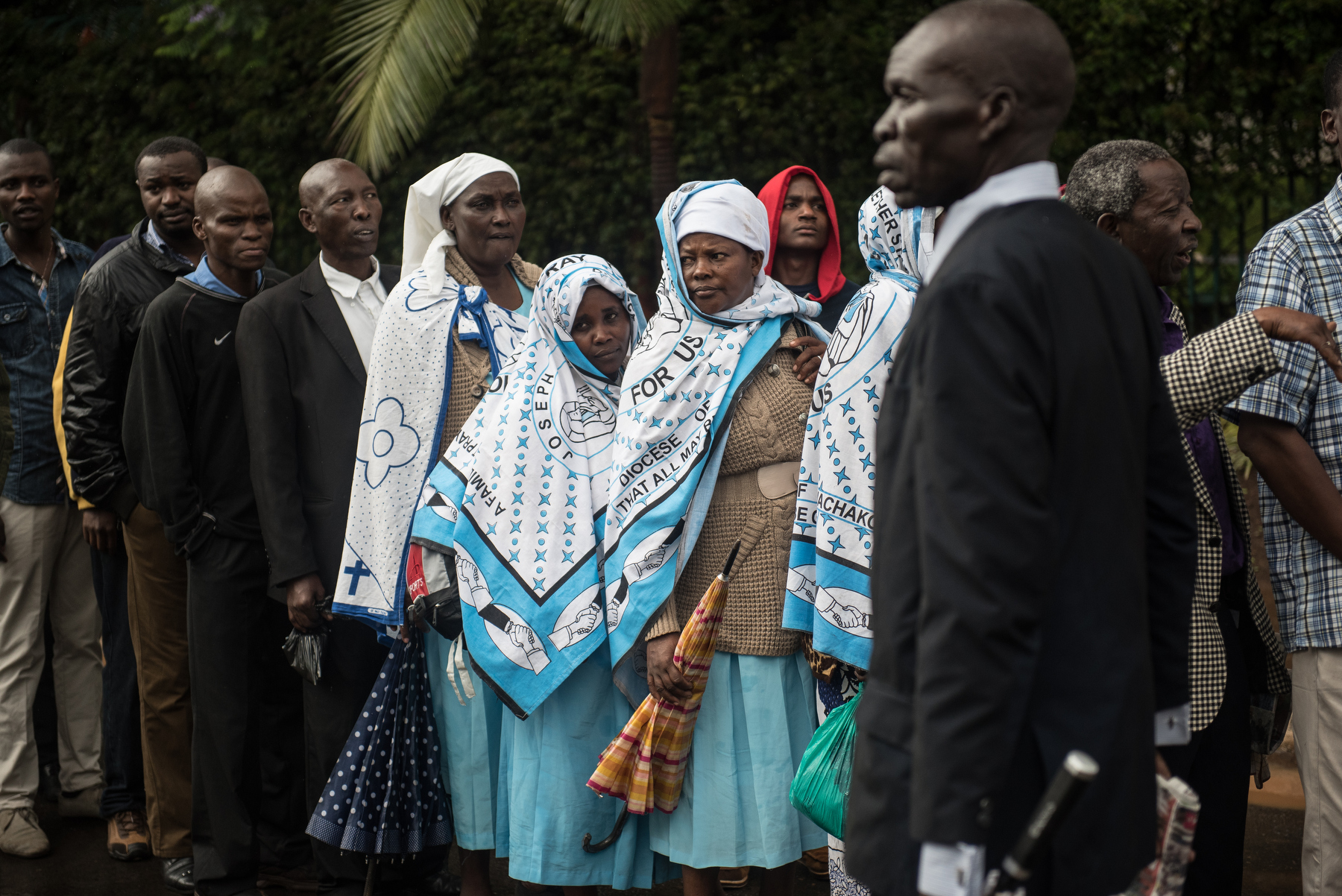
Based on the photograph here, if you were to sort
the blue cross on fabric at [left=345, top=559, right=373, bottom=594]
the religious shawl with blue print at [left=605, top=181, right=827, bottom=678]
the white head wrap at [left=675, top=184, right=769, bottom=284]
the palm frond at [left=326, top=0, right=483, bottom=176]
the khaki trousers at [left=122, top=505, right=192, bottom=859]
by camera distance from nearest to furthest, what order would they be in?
the religious shawl with blue print at [left=605, top=181, right=827, bottom=678], the white head wrap at [left=675, top=184, right=769, bottom=284], the blue cross on fabric at [left=345, top=559, right=373, bottom=594], the khaki trousers at [left=122, top=505, right=192, bottom=859], the palm frond at [left=326, top=0, right=483, bottom=176]

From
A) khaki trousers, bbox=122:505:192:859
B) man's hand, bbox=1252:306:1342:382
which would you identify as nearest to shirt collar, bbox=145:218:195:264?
khaki trousers, bbox=122:505:192:859

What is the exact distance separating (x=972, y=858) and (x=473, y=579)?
2.26 metres

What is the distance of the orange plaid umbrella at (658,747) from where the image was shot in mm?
3387

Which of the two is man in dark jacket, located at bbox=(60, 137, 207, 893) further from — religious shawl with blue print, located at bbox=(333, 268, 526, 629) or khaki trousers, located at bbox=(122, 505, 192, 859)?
religious shawl with blue print, located at bbox=(333, 268, 526, 629)

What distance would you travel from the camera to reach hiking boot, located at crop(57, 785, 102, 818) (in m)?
5.23

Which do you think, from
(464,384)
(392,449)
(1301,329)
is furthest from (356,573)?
(1301,329)

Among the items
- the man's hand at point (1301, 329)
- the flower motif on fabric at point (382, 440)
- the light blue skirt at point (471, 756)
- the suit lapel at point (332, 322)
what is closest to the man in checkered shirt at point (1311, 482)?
the man's hand at point (1301, 329)

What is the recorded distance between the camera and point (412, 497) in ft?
13.4

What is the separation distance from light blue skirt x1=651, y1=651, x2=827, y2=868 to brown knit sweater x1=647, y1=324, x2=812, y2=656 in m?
0.09

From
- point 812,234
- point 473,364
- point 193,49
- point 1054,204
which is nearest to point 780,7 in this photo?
point 193,49

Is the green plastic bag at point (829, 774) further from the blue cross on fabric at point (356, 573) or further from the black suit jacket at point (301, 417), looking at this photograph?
the black suit jacket at point (301, 417)

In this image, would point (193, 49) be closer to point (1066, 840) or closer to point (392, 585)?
point (392, 585)

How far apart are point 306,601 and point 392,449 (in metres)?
0.59

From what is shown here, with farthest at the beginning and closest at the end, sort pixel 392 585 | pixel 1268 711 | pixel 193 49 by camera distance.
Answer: pixel 193 49 → pixel 392 585 → pixel 1268 711
